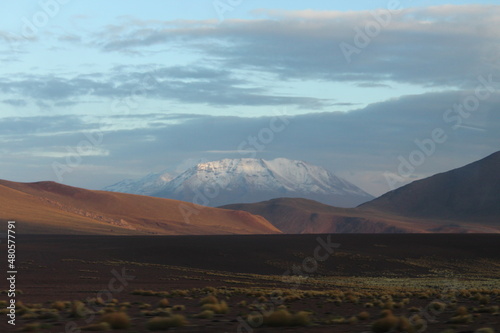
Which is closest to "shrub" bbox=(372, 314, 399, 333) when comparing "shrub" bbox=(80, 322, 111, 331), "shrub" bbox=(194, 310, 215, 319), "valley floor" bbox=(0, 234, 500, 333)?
"valley floor" bbox=(0, 234, 500, 333)

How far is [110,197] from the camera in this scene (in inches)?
6112

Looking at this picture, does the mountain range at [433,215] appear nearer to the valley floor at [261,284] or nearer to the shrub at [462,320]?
the valley floor at [261,284]

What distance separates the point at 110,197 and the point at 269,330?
471ft

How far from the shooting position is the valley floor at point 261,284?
1783 centimetres

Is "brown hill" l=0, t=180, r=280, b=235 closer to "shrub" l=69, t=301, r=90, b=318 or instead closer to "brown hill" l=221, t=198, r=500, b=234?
"brown hill" l=221, t=198, r=500, b=234

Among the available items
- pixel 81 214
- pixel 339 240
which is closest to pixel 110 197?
pixel 81 214

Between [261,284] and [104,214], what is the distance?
105033 mm

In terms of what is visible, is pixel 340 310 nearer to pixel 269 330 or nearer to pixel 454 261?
pixel 269 330

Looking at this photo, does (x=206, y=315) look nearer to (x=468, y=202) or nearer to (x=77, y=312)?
(x=77, y=312)

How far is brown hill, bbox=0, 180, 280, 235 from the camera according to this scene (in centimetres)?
10638

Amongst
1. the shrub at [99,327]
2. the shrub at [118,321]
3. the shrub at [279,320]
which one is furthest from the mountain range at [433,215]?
the shrub at [99,327]

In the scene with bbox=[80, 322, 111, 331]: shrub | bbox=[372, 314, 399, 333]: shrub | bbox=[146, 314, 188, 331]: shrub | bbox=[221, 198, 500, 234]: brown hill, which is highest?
bbox=[221, 198, 500, 234]: brown hill

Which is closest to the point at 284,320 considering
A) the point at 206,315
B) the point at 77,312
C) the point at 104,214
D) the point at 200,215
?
the point at 206,315

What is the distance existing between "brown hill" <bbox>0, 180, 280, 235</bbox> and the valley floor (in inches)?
1273
